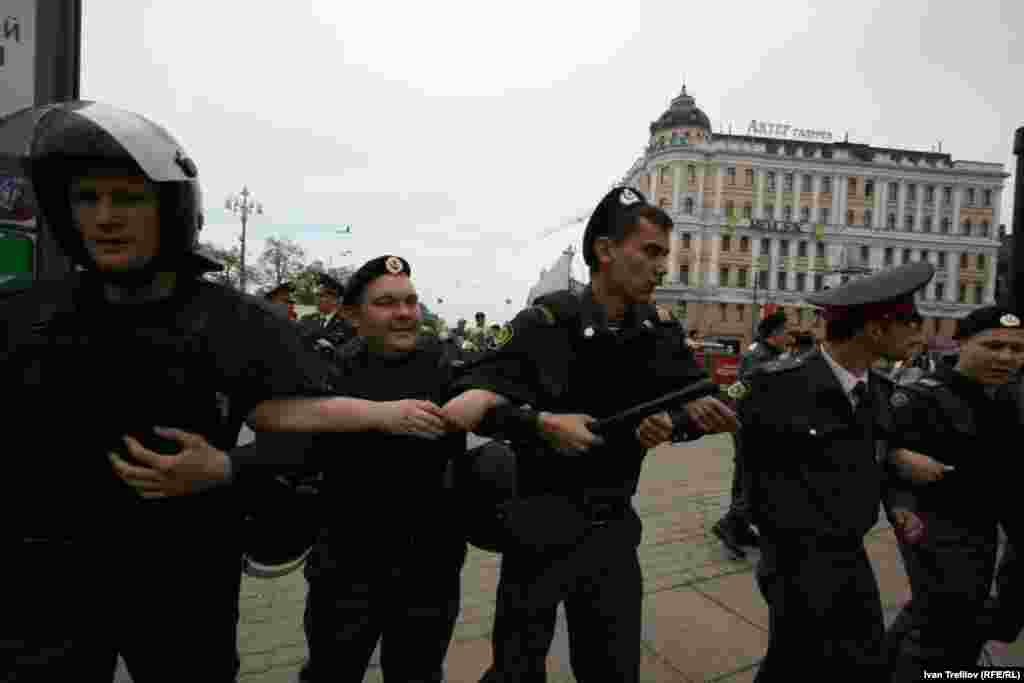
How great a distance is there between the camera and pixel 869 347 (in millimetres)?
2400

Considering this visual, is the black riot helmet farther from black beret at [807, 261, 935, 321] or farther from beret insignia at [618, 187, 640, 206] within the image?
black beret at [807, 261, 935, 321]

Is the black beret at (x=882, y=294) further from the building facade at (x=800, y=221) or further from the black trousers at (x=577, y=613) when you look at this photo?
the building facade at (x=800, y=221)

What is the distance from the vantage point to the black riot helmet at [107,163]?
1.31 metres

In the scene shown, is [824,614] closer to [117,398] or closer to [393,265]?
[393,265]

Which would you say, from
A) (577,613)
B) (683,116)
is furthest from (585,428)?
(683,116)

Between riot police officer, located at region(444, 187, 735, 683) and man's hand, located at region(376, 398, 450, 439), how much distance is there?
14 centimetres

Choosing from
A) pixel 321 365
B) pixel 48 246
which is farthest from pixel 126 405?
pixel 48 246

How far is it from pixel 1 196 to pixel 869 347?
11.8 feet

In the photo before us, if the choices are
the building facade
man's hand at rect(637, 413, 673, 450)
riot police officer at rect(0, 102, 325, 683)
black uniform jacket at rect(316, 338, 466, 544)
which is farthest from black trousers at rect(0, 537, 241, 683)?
the building facade

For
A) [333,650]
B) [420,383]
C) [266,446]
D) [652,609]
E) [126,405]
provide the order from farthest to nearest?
[652,609] < [420,383] < [333,650] < [266,446] < [126,405]

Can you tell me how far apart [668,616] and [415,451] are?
2.26 m

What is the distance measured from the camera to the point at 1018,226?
331cm

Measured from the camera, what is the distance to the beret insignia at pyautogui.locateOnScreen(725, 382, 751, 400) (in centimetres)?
234

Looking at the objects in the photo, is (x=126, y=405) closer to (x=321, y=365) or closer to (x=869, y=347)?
(x=321, y=365)
